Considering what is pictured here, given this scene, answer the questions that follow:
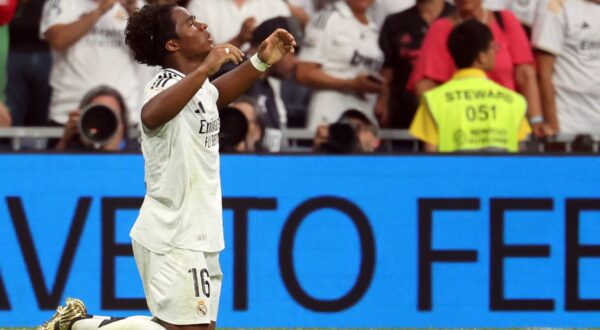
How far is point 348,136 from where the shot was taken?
8164 millimetres

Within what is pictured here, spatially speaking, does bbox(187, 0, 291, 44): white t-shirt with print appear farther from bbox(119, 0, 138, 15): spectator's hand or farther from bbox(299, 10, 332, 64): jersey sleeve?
bbox(119, 0, 138, 15): spectator's hand

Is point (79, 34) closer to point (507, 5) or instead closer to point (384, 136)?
point (384, 136)

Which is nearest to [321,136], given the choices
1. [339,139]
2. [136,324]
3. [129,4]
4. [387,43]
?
[339,139]

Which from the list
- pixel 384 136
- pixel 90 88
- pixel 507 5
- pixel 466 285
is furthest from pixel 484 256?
pixel 90 88

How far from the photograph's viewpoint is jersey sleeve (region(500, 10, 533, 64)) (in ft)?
29.2

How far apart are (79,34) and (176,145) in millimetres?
3727

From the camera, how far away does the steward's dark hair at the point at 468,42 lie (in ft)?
27.2

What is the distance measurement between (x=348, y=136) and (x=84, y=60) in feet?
6.06

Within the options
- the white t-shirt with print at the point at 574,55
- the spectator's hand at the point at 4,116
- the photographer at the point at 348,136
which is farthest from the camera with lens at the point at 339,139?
the spectator's hand at the point at 4,116

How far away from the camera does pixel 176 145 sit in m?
5.21

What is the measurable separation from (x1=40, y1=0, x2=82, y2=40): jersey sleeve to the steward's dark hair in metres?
2.40

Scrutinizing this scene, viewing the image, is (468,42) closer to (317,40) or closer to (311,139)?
(317,40)

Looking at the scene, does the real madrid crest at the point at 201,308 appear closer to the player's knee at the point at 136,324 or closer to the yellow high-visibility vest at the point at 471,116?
the player's knee at the point at 136,324

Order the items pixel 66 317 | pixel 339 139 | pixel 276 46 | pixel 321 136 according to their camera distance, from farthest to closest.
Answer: pixel 321 136
pixel 339 139
pixel 66 317
pixel 276 46
